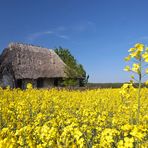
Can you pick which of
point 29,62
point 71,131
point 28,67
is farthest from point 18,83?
point 71,131

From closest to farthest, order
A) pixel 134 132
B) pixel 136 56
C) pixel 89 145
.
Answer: pixel 134 132, pixel 136 56, pixel 89 145

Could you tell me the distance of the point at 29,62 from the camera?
4094 centimetres

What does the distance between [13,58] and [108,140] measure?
120ft

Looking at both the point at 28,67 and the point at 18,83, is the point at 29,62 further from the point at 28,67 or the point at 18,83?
the point at 18,83

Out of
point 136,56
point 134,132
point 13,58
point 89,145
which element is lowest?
point 89,145

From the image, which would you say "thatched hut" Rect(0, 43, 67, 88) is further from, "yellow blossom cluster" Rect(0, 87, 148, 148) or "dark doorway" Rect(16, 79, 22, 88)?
"yellow blossom cluster" Rect(0, 87, 148, 148)

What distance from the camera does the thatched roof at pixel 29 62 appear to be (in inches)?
1544

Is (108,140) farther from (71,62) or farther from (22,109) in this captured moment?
(71,62)

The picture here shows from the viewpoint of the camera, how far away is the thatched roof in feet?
129

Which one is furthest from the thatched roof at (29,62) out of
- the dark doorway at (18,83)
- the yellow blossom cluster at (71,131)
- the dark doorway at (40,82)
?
the yellow blossom cluster at (71,131)

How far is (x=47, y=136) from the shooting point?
439 centimetres

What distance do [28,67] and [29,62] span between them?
3.78 ft

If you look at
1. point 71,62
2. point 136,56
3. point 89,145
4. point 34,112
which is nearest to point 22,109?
point 34,112

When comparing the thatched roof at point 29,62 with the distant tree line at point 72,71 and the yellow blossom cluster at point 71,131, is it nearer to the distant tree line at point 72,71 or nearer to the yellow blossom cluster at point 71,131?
the distant tree line at point 72,71
